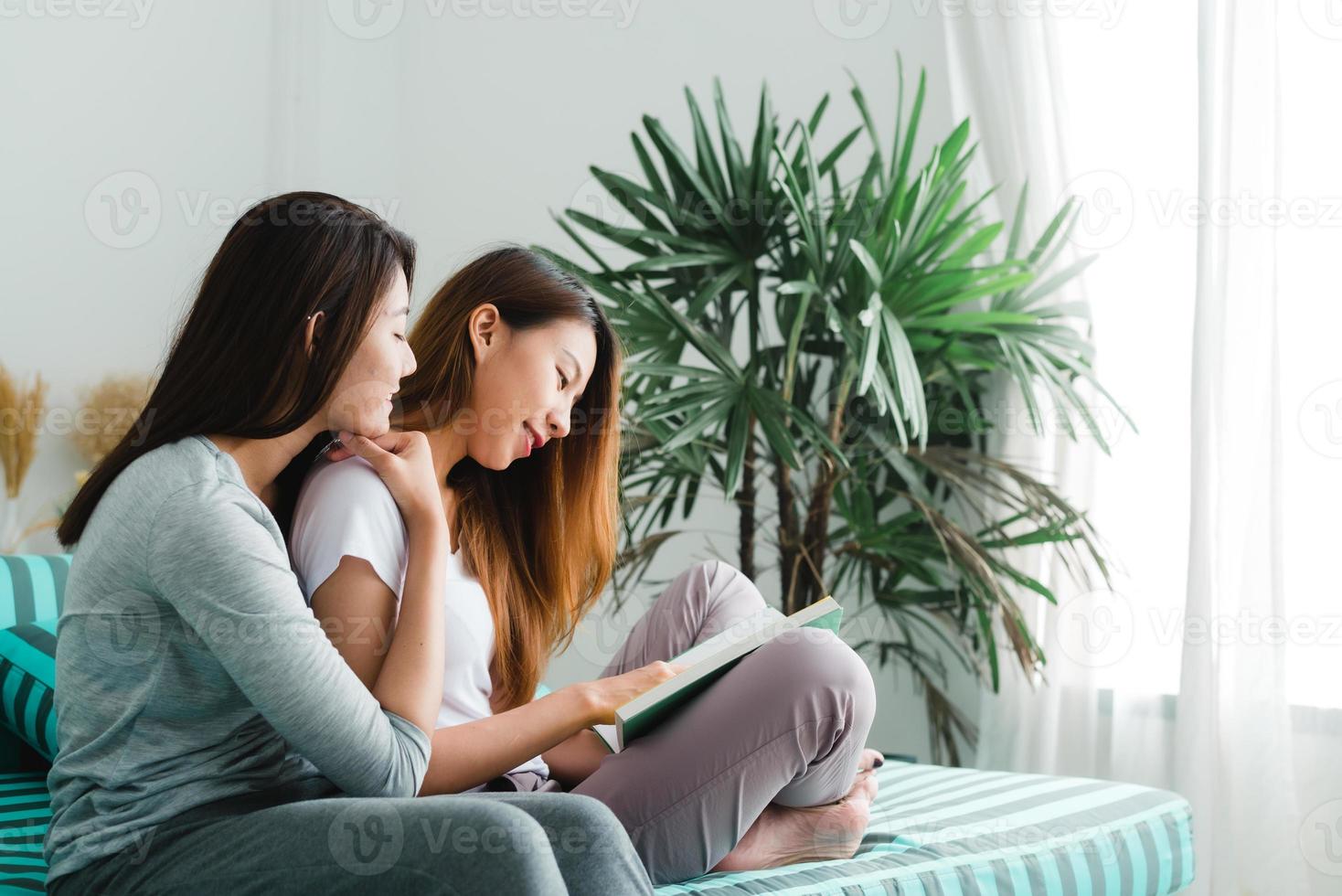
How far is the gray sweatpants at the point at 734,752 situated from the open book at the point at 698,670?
0.01 meters

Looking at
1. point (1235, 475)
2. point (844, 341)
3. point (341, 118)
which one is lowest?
point (1235, 475)

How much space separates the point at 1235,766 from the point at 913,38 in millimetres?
2041

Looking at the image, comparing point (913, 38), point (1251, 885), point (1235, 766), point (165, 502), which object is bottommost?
point (1251, 885)

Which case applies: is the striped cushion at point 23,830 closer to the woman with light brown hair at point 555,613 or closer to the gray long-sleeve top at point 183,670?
the gray long-sleeve top at point 183,670

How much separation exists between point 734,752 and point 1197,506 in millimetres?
1557

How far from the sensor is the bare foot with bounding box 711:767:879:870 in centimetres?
132

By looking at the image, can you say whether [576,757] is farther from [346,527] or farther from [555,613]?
[346,527]

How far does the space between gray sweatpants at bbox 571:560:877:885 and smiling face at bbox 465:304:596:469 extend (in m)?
0.38

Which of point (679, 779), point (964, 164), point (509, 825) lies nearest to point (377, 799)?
point (509, 825)

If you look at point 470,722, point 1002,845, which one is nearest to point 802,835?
point 1002,845

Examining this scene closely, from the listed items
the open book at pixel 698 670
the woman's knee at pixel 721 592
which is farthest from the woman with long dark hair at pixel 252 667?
the woman's knee at pixel 721 592

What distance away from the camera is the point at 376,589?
1.14 metres

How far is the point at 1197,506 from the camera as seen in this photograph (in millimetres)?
2395

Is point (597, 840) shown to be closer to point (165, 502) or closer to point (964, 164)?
point (165, 502)
